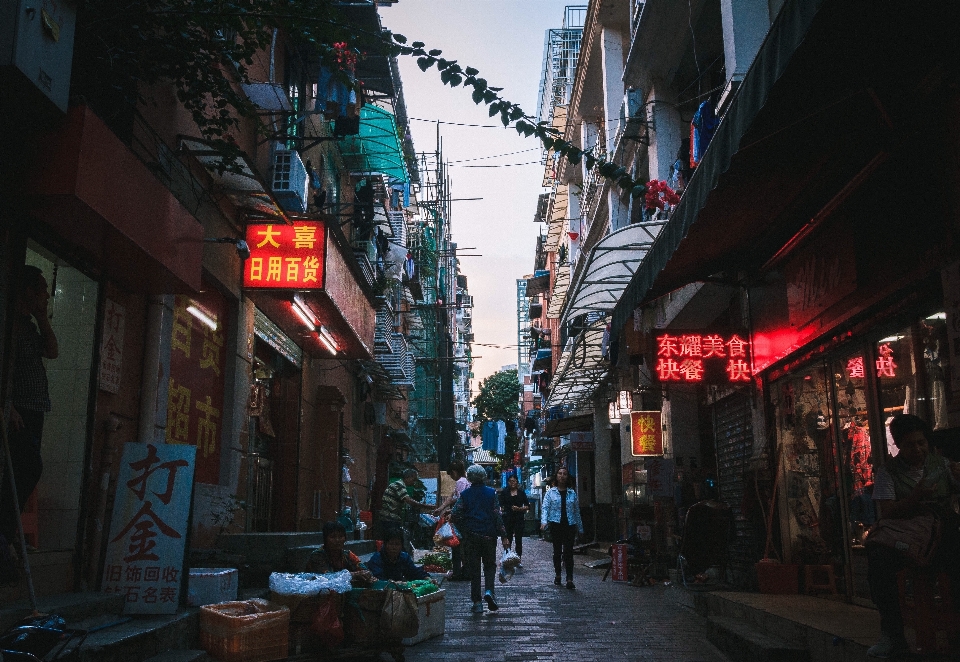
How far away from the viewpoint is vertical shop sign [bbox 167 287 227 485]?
9836 mm

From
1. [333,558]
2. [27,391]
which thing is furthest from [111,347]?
[333,558]

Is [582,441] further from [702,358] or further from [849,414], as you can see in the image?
[849,414]

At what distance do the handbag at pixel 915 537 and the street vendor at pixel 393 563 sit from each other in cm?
468

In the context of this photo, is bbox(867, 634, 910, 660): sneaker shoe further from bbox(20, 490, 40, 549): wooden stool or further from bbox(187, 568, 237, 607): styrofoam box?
bbox(20, 490, 40, 549): wooden stool

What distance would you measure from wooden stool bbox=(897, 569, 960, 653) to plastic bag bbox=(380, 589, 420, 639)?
3727mm

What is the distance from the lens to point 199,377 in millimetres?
10750

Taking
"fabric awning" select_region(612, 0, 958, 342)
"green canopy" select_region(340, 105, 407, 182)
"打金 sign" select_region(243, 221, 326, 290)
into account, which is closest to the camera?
"fabric awning" select_region(612, 0, 958, 342)

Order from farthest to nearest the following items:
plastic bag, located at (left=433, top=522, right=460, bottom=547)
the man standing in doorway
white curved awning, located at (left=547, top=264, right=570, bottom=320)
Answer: white curved awning, located at (left=547, top=264, right=570, bottom=320), plastic bag, located at (left=433, top=522, right=460, bottom=547), the man standing in doorway

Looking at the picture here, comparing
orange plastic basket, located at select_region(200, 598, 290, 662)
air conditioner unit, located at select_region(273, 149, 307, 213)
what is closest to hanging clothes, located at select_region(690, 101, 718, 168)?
air conditioner unit, located at select_region(273, 149, 307, 213)

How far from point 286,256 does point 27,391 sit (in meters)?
5.95

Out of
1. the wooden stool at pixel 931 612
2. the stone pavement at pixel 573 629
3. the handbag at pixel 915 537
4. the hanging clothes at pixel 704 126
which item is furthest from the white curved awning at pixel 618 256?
the wooden stool at pixel 931 612

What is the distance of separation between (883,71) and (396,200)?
2504cm

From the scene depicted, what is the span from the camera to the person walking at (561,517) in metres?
13.7

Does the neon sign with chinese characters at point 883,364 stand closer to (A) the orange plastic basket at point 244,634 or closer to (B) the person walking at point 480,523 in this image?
(B) the person walking at point 480,523
